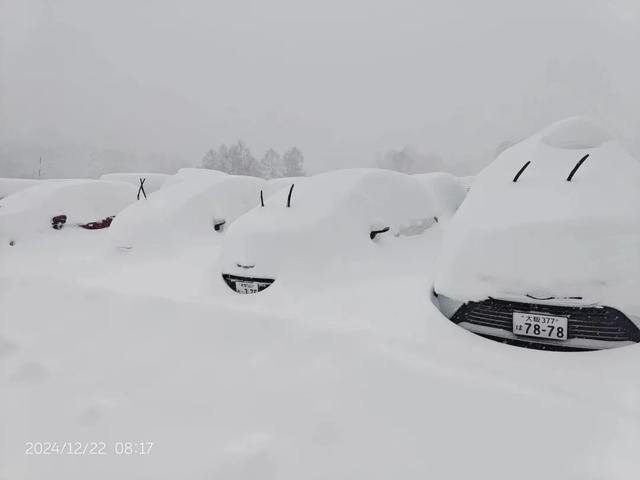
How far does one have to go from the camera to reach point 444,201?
6219 mm

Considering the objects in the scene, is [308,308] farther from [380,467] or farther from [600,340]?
[600,340]

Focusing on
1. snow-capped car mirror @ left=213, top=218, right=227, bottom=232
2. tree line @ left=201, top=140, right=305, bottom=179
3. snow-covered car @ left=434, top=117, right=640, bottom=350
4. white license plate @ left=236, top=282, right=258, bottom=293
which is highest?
snow-covered car @ left=434, top=117, right=640, bottom=350

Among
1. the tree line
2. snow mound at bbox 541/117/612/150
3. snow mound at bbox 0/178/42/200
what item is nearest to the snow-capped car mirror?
snow mound at bbox 541/117/612/150

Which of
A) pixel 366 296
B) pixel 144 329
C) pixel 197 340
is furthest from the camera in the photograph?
pixel 366 296

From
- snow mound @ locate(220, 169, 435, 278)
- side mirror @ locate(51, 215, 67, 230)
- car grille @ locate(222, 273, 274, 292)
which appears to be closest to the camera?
car grille @ locate(222, 273, 274, 292)

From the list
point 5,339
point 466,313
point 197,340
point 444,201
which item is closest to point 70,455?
point 197,340

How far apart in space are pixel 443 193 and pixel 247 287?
3.92 metres

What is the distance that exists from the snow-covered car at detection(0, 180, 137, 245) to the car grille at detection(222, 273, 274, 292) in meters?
5.20

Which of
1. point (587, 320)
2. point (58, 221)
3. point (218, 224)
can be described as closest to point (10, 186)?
point (58, 221)

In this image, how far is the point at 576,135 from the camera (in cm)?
344

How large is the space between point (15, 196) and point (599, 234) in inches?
392

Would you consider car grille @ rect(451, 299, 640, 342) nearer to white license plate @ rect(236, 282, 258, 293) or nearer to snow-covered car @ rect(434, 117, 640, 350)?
snow-covered car @ rect(434, 117, 640, 350)

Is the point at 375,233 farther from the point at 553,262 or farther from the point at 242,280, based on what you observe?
the point at 553,262

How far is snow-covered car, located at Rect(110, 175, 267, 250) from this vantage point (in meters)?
6.02
